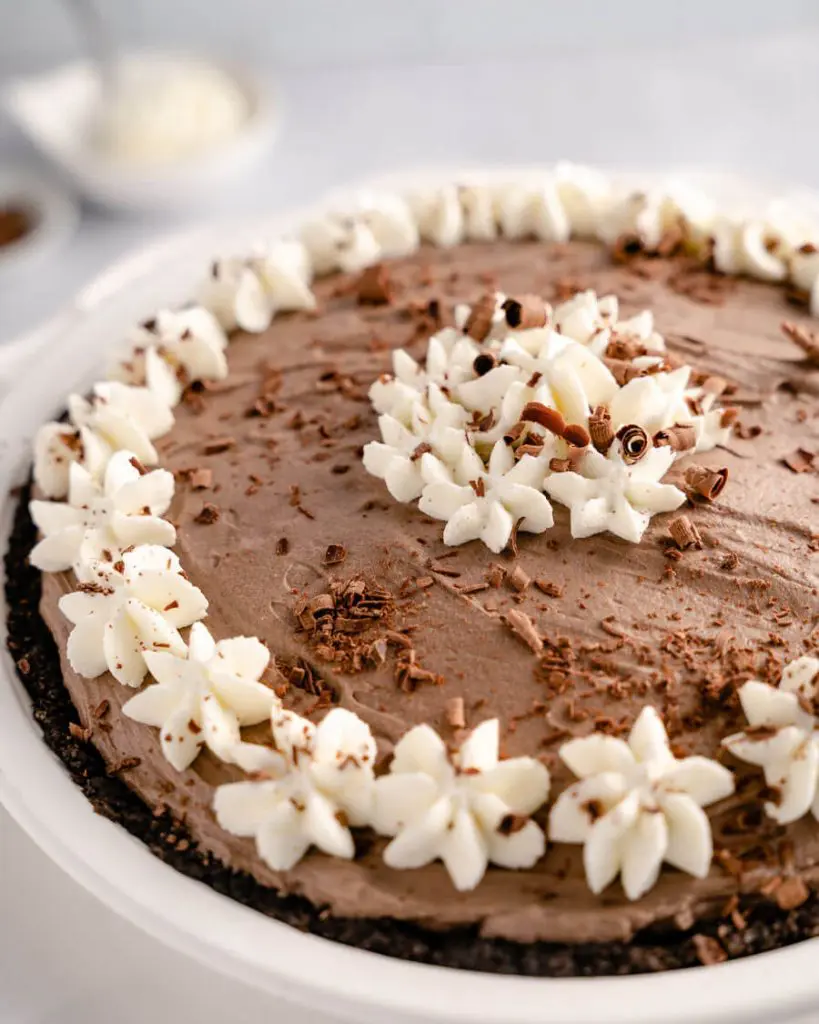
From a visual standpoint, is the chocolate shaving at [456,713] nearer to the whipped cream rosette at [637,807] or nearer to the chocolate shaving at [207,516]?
the whipped cream rosette at [637,807]

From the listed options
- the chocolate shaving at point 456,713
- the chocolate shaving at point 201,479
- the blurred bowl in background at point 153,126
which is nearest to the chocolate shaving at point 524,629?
the chocolate shaving at point 456,713

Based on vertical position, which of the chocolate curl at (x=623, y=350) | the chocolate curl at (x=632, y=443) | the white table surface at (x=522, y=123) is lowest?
the white table surface at (x=522, y=123)

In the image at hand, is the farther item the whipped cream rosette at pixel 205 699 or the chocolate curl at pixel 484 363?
the chocolate curl at pixel 484 363

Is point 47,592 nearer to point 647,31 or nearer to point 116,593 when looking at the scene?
point 116,593

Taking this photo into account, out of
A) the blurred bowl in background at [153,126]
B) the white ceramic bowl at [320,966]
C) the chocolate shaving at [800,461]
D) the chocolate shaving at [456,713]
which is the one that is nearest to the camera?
the white ceramic bowl at [320,966]

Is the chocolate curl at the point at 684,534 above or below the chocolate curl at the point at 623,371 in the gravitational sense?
below

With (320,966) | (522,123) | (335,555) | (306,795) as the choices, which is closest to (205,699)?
(306,795)

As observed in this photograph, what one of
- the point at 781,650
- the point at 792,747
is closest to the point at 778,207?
the point at 781,650
